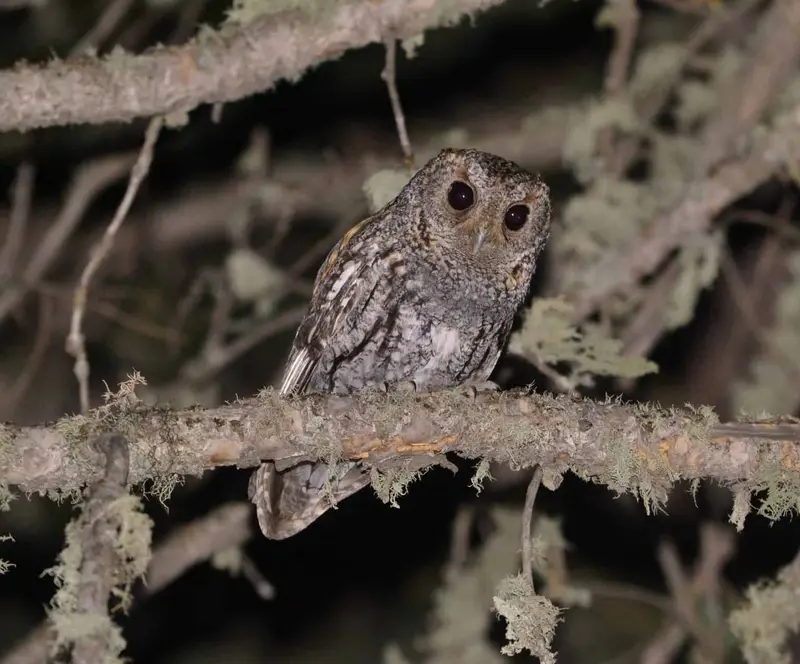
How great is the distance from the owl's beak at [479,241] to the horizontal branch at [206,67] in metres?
0.73

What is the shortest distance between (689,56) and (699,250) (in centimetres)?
112

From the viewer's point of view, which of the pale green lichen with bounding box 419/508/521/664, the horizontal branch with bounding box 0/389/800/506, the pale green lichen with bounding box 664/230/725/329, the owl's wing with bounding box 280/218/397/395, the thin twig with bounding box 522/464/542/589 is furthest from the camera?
the pale green lichen with bounding box 419/508/521/664

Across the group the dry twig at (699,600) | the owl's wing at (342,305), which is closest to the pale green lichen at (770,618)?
the dry twig at (699,600)

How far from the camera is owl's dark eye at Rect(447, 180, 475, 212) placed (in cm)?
393

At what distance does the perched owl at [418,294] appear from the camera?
385cm

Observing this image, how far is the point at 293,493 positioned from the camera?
4051mm

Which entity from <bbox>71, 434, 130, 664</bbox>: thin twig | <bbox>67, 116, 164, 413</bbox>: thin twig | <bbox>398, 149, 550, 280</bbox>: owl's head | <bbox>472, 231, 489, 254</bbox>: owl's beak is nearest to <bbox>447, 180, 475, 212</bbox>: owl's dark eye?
<bbox>398, 149, 550, 280</bbox>: owl's head

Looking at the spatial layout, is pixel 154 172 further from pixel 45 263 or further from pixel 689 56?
pixel 689 56

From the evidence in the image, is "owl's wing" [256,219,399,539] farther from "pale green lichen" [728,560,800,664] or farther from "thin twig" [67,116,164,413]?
"pale green lichen" [728,560,800,664]

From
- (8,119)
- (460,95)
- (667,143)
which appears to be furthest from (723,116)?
(8,119)

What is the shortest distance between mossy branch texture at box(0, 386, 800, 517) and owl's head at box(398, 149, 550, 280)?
0.83 meters

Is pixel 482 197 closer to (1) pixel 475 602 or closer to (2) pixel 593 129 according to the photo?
(2) pixel 593 129

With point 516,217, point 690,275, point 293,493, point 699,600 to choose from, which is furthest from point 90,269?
point 699,600

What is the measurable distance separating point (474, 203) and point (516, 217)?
16 centimetres
